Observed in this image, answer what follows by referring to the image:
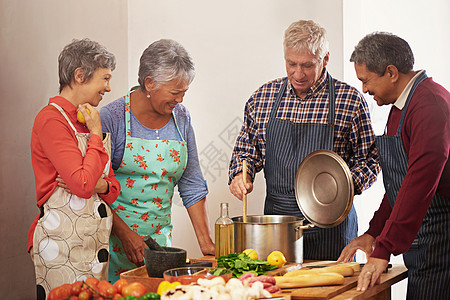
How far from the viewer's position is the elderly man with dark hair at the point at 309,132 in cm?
264

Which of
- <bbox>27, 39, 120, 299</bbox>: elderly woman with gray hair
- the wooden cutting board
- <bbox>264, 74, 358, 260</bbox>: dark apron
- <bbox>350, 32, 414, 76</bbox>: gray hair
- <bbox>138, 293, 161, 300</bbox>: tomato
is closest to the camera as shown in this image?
<bbox>138, 293, 161, 300</bbox>: tomato

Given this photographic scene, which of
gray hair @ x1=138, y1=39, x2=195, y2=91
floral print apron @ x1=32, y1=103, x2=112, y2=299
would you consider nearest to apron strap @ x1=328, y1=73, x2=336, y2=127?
gray hair @ x1=138, y1=39, x2=195, y2=91

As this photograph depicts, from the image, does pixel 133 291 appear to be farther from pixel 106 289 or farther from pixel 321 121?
pixel 321 121

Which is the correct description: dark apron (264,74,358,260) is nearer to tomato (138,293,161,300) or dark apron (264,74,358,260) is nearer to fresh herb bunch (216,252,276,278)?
fresh herb bunch (216,252,276,278)

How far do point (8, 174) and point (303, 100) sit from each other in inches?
60.1

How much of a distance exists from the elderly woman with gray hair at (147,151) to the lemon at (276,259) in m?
0.63

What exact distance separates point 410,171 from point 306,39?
88cm

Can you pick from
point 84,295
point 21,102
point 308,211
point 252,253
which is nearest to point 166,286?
point 84,295

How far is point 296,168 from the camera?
2.68m

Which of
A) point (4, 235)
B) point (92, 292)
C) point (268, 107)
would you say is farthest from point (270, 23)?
point (92, 292)

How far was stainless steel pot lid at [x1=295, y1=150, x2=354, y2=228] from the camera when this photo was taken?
2301 mm

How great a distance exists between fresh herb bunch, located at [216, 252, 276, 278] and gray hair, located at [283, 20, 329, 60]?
3.58 ft

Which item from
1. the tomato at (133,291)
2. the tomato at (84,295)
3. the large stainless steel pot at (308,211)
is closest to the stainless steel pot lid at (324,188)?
the large stainless steel pot at (308,211)

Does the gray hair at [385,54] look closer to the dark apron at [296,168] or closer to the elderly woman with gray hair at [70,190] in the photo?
the dark apron at [296,168]
